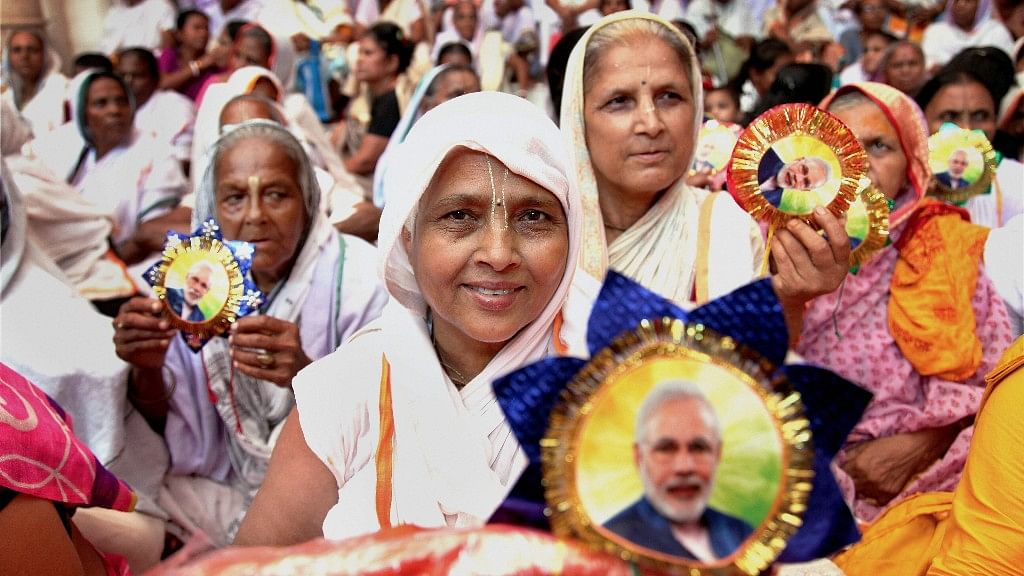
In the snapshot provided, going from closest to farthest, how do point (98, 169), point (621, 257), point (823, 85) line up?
point (621, 257), point (823, 85), point (98, 169)

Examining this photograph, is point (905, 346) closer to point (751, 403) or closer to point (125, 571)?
point (751, 403)

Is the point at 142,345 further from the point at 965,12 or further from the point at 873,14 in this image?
the point at 965,12

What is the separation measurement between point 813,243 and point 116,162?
14.0 feet

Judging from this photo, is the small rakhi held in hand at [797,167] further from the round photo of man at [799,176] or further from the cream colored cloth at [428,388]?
the cream colored cloth at [428,388]

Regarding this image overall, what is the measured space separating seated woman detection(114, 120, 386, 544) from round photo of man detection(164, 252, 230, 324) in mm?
290

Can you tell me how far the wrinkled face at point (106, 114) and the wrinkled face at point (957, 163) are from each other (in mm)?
4264

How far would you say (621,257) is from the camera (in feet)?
7.37

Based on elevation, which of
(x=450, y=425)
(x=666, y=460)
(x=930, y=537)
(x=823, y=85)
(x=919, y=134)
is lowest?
(x=930, y=537)

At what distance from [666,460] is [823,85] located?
11.6 ft

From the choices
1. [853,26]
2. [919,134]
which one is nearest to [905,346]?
[919,134]

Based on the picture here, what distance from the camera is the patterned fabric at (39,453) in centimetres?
136

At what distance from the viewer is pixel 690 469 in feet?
2.71

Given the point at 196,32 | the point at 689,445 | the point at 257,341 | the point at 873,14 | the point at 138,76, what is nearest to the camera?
the point at 689,445

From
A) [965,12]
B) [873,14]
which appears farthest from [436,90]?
[965,12]
